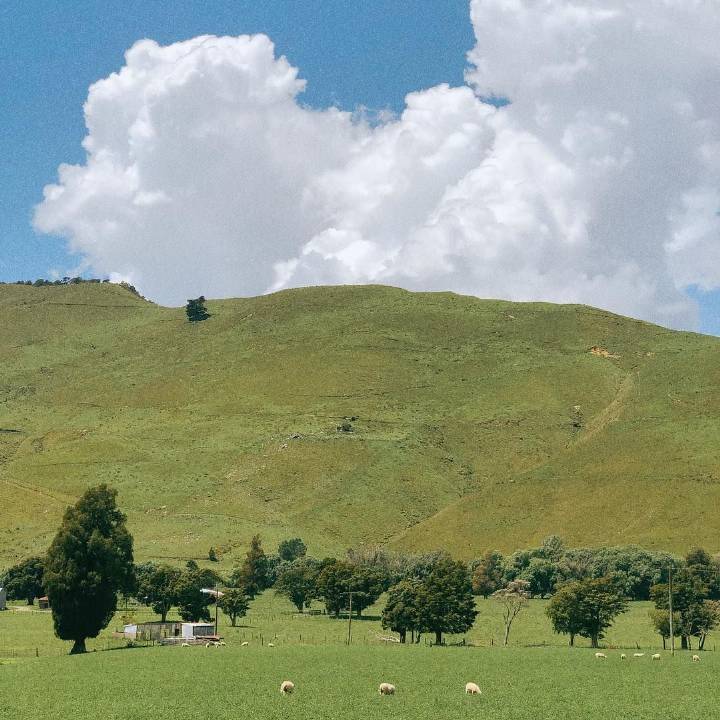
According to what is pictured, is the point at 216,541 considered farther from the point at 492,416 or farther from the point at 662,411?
the point at 662,411

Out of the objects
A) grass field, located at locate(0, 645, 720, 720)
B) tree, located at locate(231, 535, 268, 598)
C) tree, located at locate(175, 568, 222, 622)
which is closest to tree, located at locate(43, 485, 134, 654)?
grass field, located at locate(0, 645, 720, 720)

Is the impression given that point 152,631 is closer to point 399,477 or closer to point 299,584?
point 299,584

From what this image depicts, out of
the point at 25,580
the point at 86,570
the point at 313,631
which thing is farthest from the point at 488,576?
the point at 86,570

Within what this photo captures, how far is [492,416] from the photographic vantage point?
648 ft

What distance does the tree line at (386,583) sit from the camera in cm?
6750

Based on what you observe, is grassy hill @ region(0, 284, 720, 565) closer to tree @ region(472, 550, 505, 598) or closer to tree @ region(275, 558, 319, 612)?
tree @ region(472, 550, 505, 598)

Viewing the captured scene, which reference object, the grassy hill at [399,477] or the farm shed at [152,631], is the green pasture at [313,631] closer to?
the farm shed at [152,631]

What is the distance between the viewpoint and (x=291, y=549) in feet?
453

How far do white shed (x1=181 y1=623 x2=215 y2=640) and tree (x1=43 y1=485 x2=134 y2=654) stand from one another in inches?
572

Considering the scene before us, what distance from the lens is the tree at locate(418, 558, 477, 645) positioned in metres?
81.4

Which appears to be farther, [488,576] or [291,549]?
[291,549]

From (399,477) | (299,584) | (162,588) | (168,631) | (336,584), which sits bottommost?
(168,631)

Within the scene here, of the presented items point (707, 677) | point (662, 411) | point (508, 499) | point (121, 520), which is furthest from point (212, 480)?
point (707, 677)

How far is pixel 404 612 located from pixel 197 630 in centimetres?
1848
